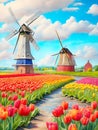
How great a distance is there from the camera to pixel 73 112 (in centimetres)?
469

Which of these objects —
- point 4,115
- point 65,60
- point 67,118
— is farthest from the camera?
point 65,60

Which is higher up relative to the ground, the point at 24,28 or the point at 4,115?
the point at 24,28

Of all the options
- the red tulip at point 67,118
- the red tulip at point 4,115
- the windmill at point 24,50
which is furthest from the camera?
the windmill at point 24,50

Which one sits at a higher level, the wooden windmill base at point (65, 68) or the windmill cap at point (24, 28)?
the windmill cap at point (24, 28)

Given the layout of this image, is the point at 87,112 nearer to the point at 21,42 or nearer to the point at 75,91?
the point at 75,91

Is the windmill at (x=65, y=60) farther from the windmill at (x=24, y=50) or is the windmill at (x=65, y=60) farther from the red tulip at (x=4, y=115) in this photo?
the red tulip at (x=4, y=115)

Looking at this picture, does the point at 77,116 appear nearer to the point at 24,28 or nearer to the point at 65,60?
the point at 24,28

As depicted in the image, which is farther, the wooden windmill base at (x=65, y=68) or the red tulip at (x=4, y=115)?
the wooden windmill base at (x=65, y=68)

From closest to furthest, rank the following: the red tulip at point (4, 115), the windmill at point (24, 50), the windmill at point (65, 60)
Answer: the red tulip at point (4, 115) < the windmill at point (24, 50) < the windmill at point (65, 60)

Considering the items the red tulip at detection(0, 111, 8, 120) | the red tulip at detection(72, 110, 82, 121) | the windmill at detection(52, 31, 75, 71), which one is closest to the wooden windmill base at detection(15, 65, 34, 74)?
the windmill at detection(52, 31, 75, 71)

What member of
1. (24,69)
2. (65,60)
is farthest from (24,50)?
(65,60)

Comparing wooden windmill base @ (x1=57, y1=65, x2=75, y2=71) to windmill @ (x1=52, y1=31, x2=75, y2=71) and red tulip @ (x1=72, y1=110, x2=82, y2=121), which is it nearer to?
windmill @ (x1=52, y1=31, x2=75, y2=71)

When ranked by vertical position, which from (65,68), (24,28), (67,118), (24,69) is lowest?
(67,118)

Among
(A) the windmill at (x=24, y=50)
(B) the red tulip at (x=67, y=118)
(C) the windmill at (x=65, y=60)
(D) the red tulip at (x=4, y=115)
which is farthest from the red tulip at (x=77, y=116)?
(C) the windmill at (x=65, y=60)
